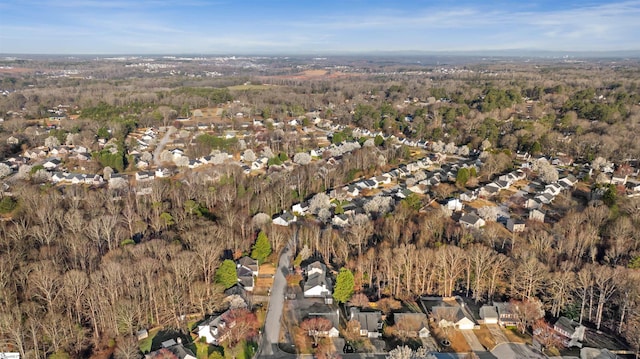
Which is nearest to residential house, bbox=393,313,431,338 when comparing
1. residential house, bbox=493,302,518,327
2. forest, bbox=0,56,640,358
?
forest, bbox=0,56,640,358

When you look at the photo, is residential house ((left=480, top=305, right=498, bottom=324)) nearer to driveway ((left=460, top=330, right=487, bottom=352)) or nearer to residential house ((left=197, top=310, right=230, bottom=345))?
driveway ((left=460, top=330, right=487, bottom=352))

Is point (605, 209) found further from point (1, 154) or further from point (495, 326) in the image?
point (1, 154)

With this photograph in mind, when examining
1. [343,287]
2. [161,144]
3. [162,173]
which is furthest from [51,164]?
[343,287]

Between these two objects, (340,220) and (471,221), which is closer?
(471,221)

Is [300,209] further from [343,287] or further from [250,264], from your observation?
[343,287]

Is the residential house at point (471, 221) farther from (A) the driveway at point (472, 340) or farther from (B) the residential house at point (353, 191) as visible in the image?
(A) the driveway at point (472, 340)

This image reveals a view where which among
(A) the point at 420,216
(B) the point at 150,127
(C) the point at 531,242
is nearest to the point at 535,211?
(C) the point at 531,242
